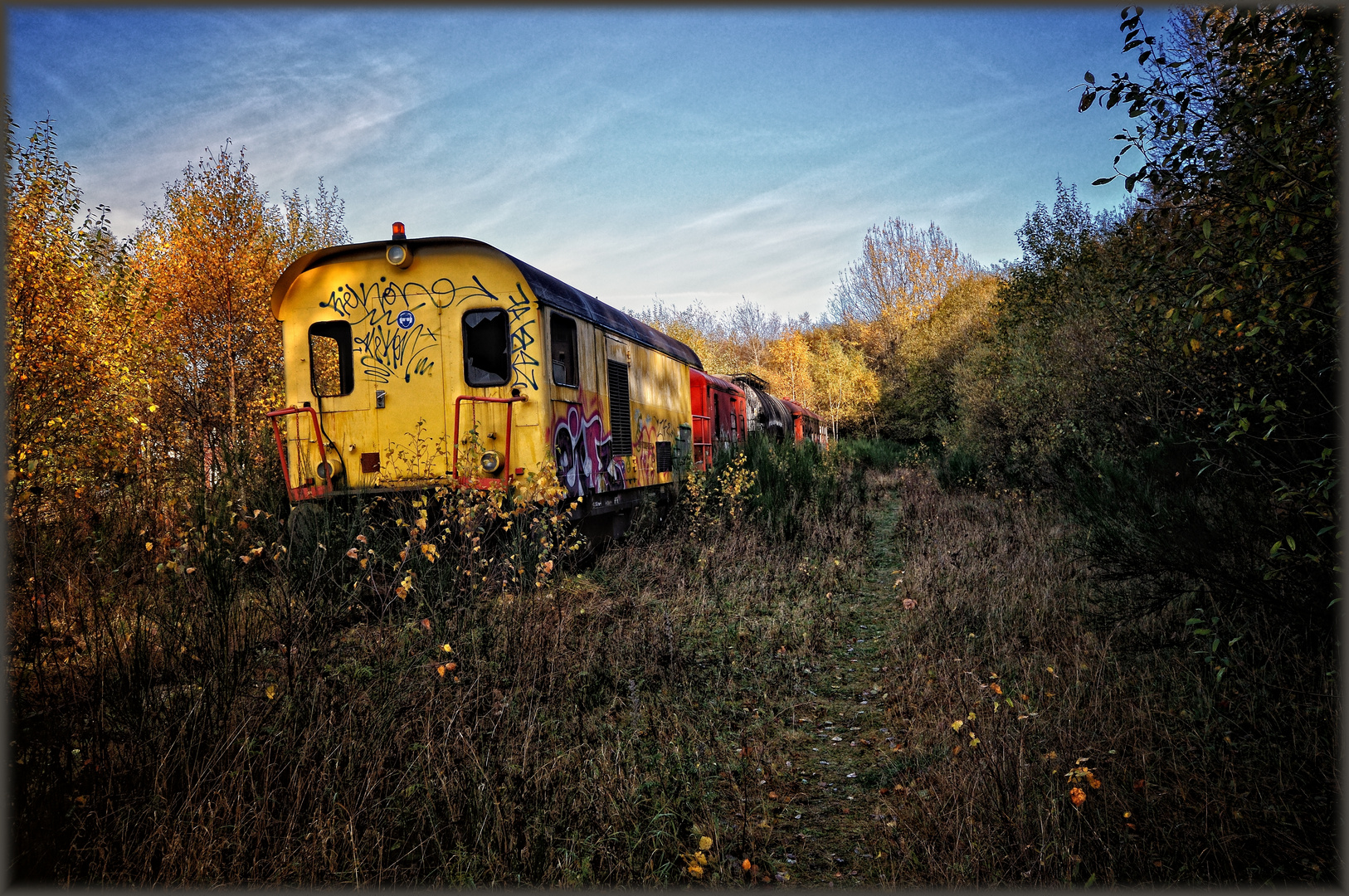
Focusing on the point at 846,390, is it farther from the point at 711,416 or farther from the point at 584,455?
the point at 584,455

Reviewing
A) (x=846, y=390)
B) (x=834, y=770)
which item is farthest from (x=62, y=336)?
(x=846, y=390)

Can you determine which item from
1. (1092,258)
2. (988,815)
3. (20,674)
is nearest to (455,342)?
(20,674)

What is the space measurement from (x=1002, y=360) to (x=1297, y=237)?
17054mm

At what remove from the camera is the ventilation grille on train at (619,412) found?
886 cm

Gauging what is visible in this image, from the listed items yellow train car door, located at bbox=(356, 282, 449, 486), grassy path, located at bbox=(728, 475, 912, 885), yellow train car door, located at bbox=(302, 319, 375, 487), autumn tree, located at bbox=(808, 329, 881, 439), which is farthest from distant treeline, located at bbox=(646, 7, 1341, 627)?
autumn tree, located at bbox=(808, 329, 881, 439)

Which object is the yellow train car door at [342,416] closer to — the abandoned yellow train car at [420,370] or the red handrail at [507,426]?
the abandoned yellow train car at [420,370]

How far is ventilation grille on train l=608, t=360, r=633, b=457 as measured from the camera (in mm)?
8859

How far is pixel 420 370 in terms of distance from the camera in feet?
23.2

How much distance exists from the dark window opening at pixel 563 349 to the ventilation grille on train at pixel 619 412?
41.2 inches

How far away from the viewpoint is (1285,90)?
308cm

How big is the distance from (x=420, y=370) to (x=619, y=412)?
280 cm

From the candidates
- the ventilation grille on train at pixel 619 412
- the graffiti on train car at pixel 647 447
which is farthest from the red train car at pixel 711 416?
the ventilation grille on train at pixel 619 412

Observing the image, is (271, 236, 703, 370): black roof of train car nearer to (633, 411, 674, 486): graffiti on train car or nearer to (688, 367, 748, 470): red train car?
(633, 411, 674, 486): graffiti on train car

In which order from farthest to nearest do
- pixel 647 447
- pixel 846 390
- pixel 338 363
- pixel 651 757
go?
pixel 846 390
pixel 647 447
pixel 338 363
pixel 651 757
